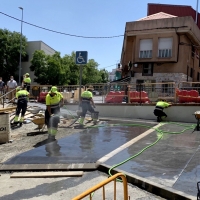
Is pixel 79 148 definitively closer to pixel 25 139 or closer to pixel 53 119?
pixel 53 119

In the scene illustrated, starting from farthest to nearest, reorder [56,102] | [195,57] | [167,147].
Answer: [195,57]
[56,102]
[167,147]

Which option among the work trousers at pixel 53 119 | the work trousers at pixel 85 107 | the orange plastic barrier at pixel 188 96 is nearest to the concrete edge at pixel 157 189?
the work trousers at pixel 53 119

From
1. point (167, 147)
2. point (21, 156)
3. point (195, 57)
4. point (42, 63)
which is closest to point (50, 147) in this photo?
point (21, 156)

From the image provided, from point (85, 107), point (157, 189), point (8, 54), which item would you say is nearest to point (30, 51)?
point (8, 54)

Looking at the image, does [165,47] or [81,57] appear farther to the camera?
[165,47]

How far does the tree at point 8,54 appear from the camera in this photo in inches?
1684

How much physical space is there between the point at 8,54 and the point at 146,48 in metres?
27.8

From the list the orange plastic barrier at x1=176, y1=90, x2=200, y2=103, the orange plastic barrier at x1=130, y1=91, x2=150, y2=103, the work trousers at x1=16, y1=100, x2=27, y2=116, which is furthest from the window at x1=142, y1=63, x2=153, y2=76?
the work trousers at x1=16, y1=100, x2=27, y2=116

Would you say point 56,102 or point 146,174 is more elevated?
point 56,102

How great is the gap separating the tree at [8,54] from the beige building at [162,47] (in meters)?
25.5

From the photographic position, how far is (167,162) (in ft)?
18.4

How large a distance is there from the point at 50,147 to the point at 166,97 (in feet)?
25.9

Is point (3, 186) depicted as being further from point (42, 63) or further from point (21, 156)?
point (42, 63)

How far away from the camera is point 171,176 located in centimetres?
474
